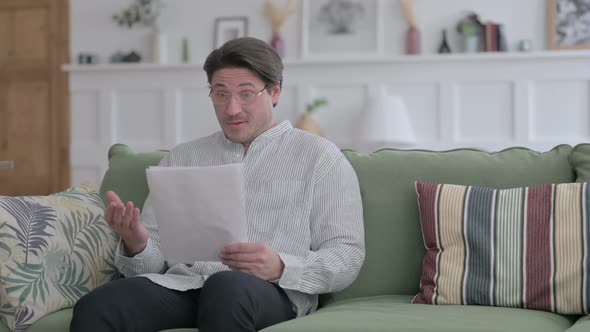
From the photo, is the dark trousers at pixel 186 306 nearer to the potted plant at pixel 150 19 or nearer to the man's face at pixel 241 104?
the man's face at pixel 241 104

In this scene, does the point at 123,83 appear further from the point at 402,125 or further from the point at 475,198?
the point at 475,198

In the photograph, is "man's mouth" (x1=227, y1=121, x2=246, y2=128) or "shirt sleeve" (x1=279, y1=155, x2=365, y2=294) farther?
"man's mouth" (x1=227, y1=121, x2=246, y2=128)

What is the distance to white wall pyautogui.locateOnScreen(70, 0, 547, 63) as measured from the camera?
17.9 feet

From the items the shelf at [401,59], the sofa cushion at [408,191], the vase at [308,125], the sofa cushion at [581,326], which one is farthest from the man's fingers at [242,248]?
the shelf at [401,59]

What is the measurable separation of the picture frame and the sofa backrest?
351cm

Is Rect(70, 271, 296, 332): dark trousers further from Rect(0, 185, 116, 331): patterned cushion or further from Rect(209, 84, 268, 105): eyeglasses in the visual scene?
Rect(209, 84, 268, 105): eyeglasses

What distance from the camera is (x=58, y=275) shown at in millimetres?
2211

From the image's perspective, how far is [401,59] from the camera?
5.51 meters

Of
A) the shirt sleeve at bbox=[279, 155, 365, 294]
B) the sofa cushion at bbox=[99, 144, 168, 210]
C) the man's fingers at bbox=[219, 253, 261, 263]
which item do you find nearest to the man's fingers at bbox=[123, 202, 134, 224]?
the man's fingers at bbox=[219, 253, 261, 263]

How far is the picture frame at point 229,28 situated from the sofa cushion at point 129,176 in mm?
3221

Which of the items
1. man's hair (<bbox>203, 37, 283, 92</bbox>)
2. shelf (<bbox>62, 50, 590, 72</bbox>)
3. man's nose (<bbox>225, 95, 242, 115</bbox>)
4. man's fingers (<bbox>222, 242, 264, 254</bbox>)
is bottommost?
man's fingers (<bbox>222, 242, 264, 254</bbox>)

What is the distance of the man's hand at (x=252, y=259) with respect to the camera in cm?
205

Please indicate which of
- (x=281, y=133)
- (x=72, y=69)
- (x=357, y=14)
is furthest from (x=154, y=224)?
(x=72, y=69)

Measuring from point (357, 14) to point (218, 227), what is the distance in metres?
3.75
